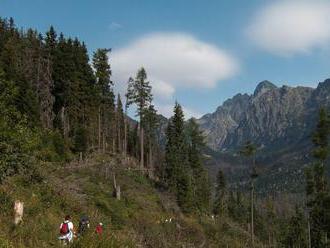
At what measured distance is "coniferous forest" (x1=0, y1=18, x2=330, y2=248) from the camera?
2370 cm

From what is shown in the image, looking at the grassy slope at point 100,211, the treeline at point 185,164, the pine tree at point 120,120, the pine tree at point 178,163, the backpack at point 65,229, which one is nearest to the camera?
the grassy slope at point 100,211

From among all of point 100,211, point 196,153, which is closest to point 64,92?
point 196,153

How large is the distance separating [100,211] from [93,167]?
21.2 meters

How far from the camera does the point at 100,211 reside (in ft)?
122

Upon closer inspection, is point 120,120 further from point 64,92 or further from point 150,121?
point 64,92

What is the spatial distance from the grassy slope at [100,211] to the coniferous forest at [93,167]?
0.29ft

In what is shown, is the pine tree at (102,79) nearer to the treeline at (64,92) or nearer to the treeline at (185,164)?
the treeline at (64,92)

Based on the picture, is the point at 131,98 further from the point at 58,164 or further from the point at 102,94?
the point at 58,164

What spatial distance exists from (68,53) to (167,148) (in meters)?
19.0

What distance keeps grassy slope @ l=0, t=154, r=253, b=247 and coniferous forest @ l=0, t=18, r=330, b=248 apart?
3.5 inches

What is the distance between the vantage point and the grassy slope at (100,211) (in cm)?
1804

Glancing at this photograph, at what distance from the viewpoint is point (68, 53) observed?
7669cm

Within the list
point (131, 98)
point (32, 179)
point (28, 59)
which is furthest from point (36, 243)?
point (131, 98)

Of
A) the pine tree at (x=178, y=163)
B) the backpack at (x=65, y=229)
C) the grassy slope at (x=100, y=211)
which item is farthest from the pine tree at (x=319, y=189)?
the backpack at (x=65, y=229)
